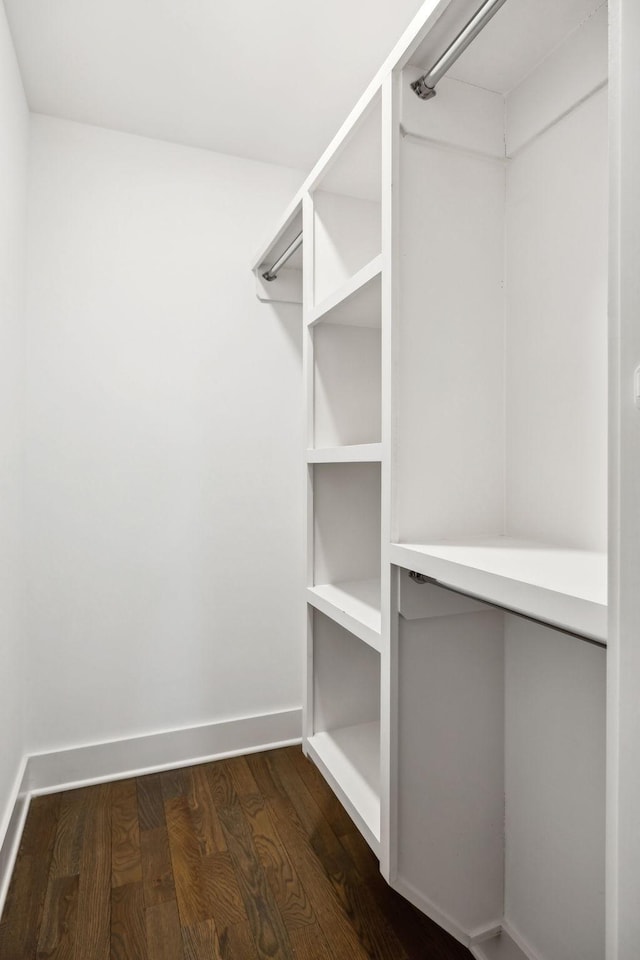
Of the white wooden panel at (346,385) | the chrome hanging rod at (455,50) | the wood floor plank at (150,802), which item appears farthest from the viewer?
the wood floor plank at (150,802)

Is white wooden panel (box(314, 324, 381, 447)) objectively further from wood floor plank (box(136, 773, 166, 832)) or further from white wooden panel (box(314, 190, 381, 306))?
wood floor plank (box(136, 773, 166, 832))

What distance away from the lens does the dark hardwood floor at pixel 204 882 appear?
122 centimetres

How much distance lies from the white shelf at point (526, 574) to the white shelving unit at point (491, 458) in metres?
0.01

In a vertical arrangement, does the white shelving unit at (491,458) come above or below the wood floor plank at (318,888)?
above

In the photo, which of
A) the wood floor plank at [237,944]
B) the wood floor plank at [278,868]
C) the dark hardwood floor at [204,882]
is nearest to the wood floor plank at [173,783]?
the dark hardwood floor at [204,882]

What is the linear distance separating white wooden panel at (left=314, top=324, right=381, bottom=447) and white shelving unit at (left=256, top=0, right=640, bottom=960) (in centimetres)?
30

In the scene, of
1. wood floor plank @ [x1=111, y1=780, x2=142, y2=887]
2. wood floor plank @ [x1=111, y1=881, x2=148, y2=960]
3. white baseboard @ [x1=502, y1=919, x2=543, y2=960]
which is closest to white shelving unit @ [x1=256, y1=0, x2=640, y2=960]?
white baseboard @ [x1=502, y1=919, x2=543, y2=960]

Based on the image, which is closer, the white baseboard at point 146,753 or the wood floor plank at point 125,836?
the wood floor plank at point 125,836

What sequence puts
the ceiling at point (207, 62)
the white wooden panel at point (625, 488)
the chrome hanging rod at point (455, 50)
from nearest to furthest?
the white wooden panel at point (625, 488) → the chrome hanging rod at point (455, 50) → the ceiling at point (207, 62)

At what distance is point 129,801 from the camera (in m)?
1.78

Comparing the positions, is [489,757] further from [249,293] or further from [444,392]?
[249,293]

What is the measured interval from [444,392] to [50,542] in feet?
4.87

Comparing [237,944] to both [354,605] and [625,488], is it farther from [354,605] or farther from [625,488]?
[625,488]

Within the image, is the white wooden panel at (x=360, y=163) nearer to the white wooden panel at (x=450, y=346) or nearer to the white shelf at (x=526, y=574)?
the white wooden panel at (x=450, y=346)
